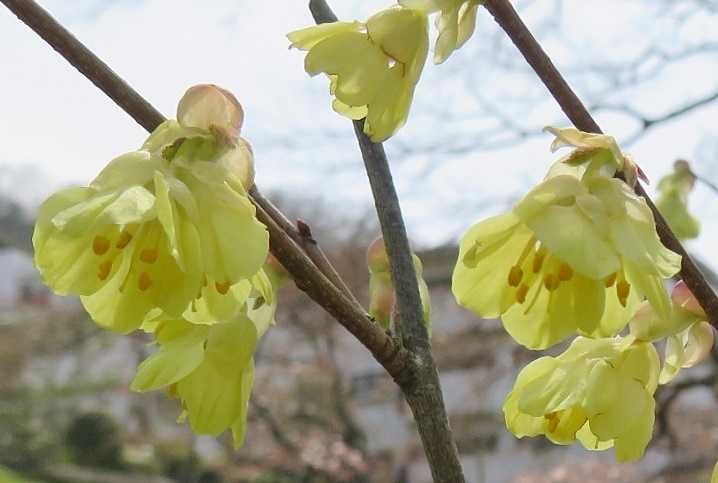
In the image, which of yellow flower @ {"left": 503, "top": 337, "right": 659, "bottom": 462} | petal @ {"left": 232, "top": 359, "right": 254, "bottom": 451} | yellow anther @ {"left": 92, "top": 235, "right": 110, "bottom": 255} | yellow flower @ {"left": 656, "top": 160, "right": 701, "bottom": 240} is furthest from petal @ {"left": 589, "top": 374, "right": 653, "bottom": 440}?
yellow flower @ {"left": 656, "top": 160, "right": 701, "bottom": 240}

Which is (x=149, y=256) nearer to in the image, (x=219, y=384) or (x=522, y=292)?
(x=219, y=384)

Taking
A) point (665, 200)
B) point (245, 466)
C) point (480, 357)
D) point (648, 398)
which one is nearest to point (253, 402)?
point (245, 466)

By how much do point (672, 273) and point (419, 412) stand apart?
17 cm

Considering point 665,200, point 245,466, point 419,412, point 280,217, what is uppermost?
point 245,466

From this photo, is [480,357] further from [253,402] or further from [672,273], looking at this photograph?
[672,273]

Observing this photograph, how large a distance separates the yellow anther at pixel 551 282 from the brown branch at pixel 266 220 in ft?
0.37

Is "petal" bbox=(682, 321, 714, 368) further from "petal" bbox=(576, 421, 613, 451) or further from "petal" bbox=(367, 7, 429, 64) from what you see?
"petal" bbox=(367, 7, 429, 64)

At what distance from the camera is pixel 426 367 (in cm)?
57

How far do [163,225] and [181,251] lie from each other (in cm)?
2

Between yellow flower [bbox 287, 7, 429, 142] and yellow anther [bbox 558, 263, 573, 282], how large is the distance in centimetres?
13

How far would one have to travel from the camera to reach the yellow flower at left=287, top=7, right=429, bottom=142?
0.57 m

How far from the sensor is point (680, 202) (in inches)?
55.1

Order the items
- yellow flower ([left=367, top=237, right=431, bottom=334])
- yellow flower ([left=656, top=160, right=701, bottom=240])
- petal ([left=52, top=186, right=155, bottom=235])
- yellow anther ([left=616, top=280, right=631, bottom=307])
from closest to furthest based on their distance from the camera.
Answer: petal ([left=52, top=186, right=155, bottom=235]) → yellow anther ([left=616, top=280, right=631, bottom=307]) → yellow flower ([left=367, top=237, right=431, bottom=334]) → yellow flower ([left=656, top=160, right=701, bottom=240])

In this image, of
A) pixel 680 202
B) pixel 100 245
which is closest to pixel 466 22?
pixel 100 245
